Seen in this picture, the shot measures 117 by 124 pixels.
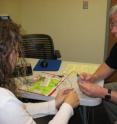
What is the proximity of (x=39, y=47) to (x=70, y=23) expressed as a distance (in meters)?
0.93

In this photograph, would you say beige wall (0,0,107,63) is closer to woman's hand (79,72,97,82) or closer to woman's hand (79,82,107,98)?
woman's hand (79,72,97,82)

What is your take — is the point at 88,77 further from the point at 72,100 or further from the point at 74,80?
the point at 72,100

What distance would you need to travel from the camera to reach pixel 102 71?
1933mm

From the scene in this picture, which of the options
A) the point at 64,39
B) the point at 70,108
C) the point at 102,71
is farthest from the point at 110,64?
the point at 64,39

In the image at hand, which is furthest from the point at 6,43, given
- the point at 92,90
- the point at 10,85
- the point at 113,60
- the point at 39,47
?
the point at 39,47

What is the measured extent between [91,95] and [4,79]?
0.61 metres

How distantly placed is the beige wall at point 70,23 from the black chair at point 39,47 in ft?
2.56

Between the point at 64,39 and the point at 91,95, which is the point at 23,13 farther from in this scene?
the point at 91,95

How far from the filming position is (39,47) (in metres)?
2.79

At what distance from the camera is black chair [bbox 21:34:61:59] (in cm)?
278

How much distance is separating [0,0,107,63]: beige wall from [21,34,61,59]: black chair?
0.78m

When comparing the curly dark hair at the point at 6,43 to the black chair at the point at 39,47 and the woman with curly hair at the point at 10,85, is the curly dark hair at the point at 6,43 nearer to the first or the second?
the woman with curly hair at the point at 10,85

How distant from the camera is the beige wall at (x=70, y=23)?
11.1 ft

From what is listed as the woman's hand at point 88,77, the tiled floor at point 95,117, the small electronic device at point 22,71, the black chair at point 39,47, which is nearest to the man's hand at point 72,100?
the woman's hand at point 88,77
